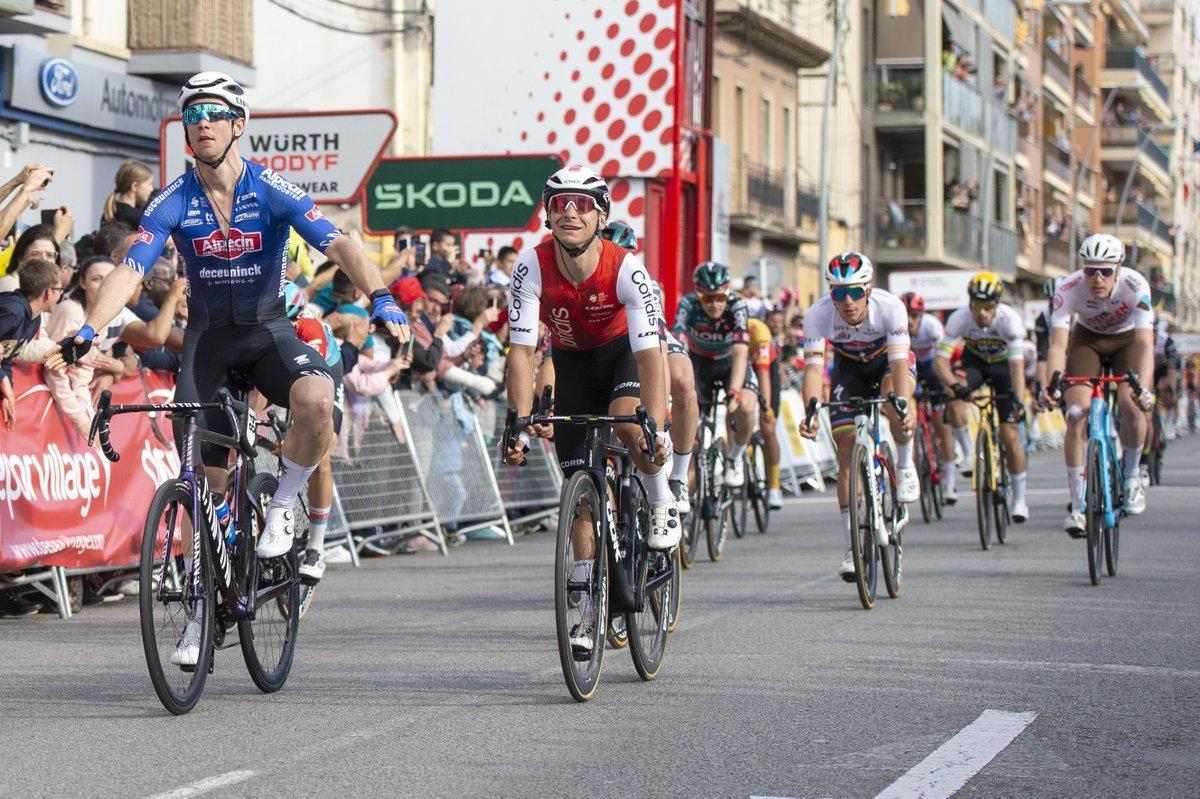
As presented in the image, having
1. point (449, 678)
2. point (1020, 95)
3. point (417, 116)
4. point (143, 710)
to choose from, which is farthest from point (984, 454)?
point (1020, 95)

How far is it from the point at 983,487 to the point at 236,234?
344 inches

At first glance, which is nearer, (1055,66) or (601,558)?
(601,558)

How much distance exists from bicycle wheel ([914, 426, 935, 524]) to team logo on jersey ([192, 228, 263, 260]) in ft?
36.0

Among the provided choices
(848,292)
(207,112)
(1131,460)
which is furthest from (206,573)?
(1131,460)

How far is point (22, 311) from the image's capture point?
11.1 meters

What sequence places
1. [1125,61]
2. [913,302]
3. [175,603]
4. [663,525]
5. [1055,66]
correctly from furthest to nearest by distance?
[1125,61], [1055,66], [913,302], [663,525], [175,603]

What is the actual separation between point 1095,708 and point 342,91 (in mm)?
24793

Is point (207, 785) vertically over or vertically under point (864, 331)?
under

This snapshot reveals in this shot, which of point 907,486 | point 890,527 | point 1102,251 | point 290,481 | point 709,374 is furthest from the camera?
point 709,374

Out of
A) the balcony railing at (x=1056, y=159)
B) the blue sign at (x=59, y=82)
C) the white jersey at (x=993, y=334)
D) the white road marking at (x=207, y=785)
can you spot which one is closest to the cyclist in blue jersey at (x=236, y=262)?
the white road marking at (x=207, y=785)

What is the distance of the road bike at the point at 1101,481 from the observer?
41.0 feet

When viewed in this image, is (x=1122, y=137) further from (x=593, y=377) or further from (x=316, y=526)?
(x=593, y=377)

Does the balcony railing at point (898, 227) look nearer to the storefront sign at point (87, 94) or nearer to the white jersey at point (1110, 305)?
the storefront sign at point (87, 94)

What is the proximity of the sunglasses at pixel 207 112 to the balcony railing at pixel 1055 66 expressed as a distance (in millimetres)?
76842
